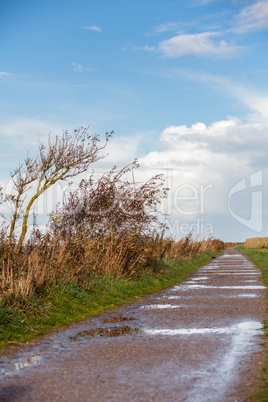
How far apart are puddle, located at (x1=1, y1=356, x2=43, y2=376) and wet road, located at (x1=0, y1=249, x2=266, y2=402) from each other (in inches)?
0.5

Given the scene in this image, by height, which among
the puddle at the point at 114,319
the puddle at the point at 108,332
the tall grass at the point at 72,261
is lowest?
the puddle at the point at 114,319

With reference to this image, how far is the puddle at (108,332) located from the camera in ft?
30.0

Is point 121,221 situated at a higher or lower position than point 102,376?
higher

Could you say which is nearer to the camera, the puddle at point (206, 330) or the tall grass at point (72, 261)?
the puddle at point (206, 330)

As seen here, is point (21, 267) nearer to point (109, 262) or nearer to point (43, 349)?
point (43, 349)

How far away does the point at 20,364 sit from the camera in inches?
277

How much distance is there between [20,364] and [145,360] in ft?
5.76

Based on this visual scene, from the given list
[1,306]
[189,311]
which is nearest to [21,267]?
[1,306]

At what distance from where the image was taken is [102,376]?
245 inches

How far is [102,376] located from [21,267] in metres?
6.29

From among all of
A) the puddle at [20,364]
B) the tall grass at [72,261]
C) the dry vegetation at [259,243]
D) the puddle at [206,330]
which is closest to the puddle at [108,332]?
the puddle at [206,330]

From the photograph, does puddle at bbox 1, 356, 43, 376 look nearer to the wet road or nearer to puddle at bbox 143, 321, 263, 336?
the wet road

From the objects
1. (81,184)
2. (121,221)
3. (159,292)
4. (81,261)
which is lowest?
(159,292)

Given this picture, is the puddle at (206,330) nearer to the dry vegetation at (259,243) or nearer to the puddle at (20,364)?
the puddle at (20,364)
